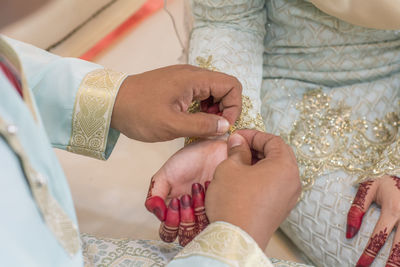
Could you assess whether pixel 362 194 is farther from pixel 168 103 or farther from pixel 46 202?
pixel 46 202

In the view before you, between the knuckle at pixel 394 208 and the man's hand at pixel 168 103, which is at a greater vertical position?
the man's hand at pixel 168 103

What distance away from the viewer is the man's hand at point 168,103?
68cm

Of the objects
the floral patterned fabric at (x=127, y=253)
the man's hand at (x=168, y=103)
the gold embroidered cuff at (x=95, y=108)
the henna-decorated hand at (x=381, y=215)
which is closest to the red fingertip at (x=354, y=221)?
the henna-decorated hand at (x=381, y=215)

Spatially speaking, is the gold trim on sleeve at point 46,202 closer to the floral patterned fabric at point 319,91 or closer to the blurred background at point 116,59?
the floral patterned fabric at point 319,91

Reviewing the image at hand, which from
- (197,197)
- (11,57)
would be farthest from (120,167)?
(11,57)

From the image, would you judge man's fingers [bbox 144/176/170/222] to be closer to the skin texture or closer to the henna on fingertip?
the skin texture

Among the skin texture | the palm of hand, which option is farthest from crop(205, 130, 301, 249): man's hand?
the palm of hand

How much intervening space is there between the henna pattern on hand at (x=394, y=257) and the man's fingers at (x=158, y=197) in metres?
0.41

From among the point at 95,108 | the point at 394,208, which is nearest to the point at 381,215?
the point at 394,208

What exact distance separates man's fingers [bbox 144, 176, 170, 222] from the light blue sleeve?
13 centimetres

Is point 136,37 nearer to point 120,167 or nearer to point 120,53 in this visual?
point 120,53

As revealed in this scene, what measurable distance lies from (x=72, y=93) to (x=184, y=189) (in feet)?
0.83

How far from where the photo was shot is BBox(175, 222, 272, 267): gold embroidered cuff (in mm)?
498

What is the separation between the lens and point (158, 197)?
664 mm
